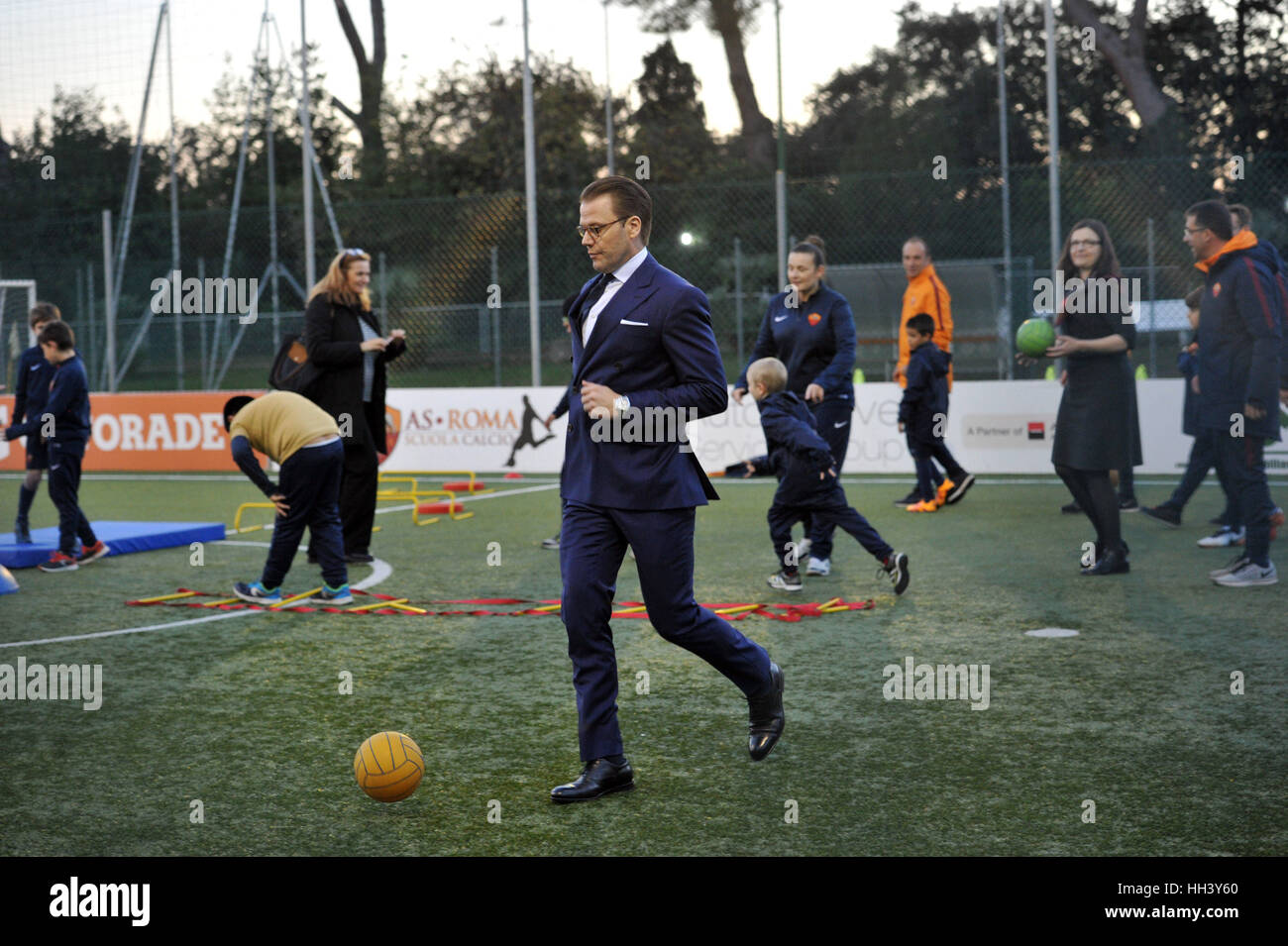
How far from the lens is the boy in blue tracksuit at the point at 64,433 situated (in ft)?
30.2

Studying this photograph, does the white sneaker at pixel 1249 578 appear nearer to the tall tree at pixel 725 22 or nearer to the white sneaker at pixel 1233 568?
the white sneaker at pixel 1233 568

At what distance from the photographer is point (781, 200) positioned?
15727mm

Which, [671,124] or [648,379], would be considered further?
[671,124]

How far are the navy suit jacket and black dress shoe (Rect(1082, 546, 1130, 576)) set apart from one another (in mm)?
4716

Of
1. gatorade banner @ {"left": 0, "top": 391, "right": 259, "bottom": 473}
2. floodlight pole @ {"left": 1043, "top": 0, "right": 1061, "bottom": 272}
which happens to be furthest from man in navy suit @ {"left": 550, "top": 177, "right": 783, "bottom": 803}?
gatorade banner @ {"left": 0, "top": 391, "right": 259, "bottom": 473}

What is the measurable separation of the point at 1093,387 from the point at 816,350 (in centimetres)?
160

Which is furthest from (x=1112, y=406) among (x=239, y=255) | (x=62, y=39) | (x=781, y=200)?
(x=239, y=255)

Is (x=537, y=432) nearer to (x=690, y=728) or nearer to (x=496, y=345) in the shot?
(x=496, y=345)

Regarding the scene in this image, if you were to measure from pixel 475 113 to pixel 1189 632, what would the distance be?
86.7 ft

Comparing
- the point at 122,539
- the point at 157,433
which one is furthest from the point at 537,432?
the point at 122,539

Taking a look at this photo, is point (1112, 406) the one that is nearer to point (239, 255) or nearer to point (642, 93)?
point (239, 255)

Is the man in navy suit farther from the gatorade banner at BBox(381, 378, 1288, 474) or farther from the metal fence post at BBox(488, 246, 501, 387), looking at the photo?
the metal fence post at BBox(488, 246, 501, 387)

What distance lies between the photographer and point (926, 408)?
11.6m

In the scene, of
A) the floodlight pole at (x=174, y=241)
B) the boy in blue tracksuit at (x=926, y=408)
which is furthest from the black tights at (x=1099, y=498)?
the floodlight pole at (x=174, y=241)
